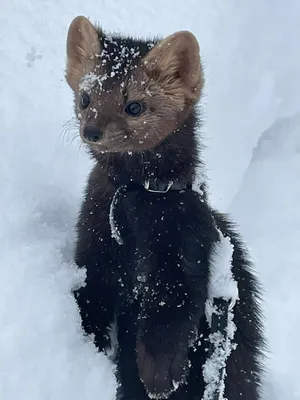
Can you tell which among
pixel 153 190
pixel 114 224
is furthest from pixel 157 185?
pixel 114 224

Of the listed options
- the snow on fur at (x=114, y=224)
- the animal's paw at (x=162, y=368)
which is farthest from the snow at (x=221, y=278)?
the snow on fur at (x=114, y=224)

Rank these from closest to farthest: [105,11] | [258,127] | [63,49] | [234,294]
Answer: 1. [234,294]
2. [63,49]
3. [105,11]
4. [258,127]

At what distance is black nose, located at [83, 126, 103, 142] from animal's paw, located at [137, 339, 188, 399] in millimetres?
945

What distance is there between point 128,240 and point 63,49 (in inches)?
67.4

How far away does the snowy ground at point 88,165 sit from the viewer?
2.74 metres

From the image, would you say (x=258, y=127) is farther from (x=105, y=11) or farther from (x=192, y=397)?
(x=192, y=397)

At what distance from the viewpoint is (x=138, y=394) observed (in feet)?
10.3

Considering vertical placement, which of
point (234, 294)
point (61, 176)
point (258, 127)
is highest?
point (258, 127)

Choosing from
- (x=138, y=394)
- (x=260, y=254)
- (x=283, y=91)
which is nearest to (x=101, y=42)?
(x=138, y=394)

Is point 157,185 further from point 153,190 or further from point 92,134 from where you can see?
point 92,134

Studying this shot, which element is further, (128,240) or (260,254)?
(260,254)

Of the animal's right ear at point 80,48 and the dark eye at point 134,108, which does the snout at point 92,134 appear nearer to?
the dark eye at point 134,108

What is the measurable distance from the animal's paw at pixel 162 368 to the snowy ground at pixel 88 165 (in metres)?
0.17

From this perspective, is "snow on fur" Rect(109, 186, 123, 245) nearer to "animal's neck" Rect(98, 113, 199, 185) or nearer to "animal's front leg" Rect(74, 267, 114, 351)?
"animal's neck" Rect(98, 113, 199, 185)
